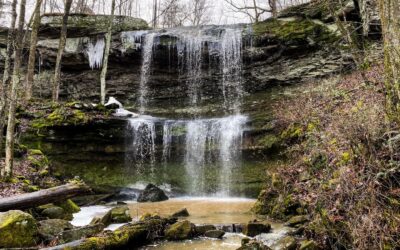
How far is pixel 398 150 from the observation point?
16.4ft

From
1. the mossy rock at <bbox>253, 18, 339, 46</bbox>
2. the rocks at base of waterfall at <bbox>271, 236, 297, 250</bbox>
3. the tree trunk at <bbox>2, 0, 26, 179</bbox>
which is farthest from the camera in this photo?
the mossy rock at <bbox>253, 18, 339, 46</bbox>

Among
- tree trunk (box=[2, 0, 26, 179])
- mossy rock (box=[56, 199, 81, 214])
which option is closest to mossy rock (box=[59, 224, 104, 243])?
mossy rock (box=[56, 199, 81, 214])

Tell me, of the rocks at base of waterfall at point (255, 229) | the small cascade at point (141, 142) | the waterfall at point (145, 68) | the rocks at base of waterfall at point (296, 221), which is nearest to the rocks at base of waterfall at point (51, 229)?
the rocks at base of waterfall at point (255, 229)

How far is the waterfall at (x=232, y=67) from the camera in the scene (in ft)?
62.2

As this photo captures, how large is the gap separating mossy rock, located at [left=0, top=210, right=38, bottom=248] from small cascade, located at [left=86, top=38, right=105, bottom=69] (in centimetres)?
1543

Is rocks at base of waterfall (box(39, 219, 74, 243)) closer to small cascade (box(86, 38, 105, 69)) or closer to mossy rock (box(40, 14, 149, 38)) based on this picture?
small cascade (box(86, 38, 105, 69))

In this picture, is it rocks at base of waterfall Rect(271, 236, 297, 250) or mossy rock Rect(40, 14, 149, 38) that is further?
mossy rock Rect(40, 14, 149, 38)

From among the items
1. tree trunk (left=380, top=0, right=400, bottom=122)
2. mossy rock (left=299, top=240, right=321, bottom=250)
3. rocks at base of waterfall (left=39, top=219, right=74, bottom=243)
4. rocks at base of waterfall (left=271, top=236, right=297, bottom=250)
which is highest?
tree trunk (left=380, top=0, right=400, bottom=122)

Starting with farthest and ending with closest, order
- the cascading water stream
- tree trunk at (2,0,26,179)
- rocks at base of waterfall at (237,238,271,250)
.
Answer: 1. the cascading water stream
2. tree trunk at (2,0,26,179)
3. rocks at base of waterfall at (237,238,271,250)

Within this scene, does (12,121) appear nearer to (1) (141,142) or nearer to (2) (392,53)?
(1) (141,142)

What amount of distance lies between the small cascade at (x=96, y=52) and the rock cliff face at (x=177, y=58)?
94 millimetres

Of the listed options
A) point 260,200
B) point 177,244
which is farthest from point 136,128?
point 177,244

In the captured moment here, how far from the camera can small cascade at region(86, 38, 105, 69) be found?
815 inches

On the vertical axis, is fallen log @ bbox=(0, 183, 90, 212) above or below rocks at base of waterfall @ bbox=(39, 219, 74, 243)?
above
